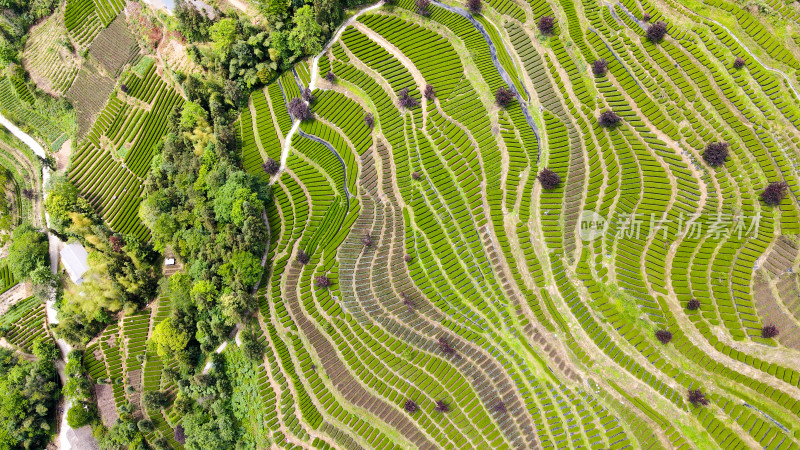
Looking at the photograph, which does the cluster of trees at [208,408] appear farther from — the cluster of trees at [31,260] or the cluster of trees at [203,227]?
the cluster of trees at [31,260]

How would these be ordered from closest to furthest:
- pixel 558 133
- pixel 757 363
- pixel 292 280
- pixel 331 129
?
pixel 757 363 < pixel 558 133 < pixel 292 280 < pixel 331 129

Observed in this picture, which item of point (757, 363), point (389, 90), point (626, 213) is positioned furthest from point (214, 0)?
point (757, 363)

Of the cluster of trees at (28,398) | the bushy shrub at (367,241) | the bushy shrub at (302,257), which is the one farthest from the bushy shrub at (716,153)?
the cluster of trees at (28,398)

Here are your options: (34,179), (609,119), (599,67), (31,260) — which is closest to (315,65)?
(599,67)

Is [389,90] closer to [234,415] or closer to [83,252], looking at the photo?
[234,415]

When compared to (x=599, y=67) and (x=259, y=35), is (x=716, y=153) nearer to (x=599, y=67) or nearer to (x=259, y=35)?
(x=599, y=67)

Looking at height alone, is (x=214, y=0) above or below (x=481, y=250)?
above

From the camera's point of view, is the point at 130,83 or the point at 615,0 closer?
the point at 615,0
